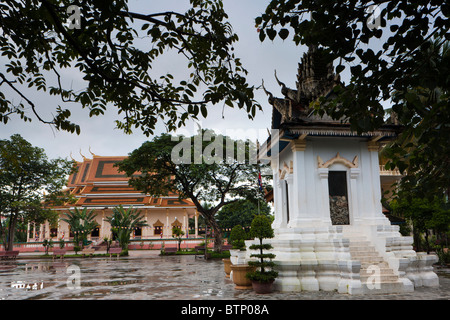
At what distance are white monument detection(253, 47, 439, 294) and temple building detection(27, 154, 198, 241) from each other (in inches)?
1065

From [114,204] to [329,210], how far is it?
29.9m

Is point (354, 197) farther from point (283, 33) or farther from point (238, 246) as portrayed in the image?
point (283, 33)

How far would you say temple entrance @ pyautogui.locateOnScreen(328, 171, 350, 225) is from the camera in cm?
990

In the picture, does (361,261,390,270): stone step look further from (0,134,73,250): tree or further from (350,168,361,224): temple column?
(0,134,73,250): tree

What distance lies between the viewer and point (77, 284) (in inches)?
435

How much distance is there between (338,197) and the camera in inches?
396

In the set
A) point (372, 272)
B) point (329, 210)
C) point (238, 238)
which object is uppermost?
point (329, 210)

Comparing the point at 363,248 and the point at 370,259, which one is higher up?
the point at 363,248

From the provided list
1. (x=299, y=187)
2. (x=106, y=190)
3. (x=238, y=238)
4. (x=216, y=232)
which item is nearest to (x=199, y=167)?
(x=216, y=232)

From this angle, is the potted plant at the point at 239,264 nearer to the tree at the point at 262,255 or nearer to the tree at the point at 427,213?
the tree at the point at 262,255
